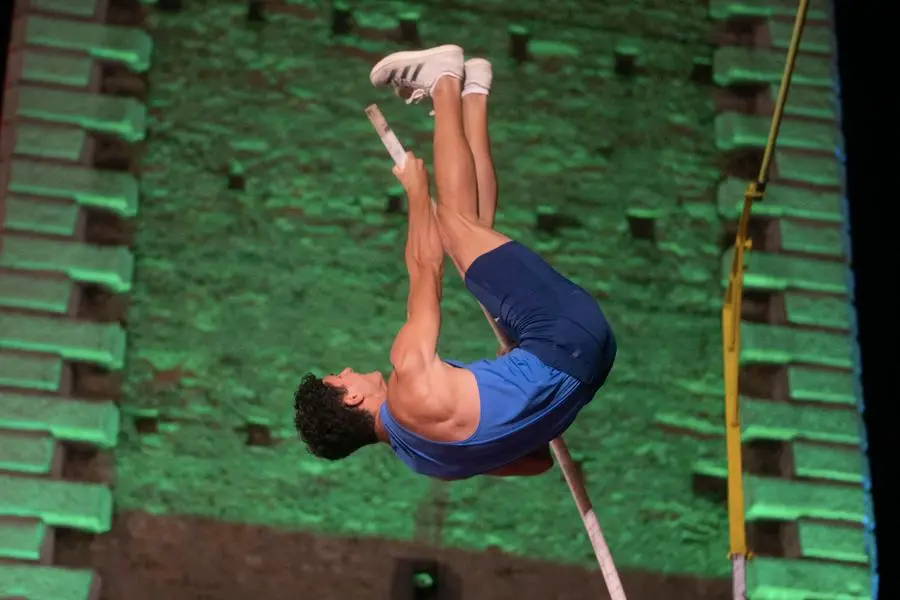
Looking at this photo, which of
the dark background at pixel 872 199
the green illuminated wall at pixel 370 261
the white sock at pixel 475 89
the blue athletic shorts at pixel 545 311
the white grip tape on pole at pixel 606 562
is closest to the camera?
the blue athletic shorts at pixel 545 311

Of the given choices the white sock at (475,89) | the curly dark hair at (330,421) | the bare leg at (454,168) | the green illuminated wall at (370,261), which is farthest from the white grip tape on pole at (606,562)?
the white sock at (475,89)

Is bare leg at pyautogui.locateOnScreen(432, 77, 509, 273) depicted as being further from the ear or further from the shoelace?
the ear

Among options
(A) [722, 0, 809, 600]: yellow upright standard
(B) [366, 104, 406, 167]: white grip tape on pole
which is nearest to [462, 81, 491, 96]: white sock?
(B) [366, 104, 406, 167]: white grip tape on pole

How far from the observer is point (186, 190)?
4.62 m

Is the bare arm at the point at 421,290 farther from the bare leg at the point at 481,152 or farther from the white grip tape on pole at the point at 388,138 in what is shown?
the bare leg at the point at 481,152

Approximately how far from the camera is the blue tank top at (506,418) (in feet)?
9.79

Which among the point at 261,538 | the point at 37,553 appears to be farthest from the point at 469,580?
the point at 37,553

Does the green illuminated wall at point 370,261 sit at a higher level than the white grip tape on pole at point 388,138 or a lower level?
lower

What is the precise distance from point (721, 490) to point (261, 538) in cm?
158

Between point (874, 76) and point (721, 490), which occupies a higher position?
point (874, 76)

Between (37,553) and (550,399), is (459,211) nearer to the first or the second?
(550,399)

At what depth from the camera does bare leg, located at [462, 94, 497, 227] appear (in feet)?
11.0

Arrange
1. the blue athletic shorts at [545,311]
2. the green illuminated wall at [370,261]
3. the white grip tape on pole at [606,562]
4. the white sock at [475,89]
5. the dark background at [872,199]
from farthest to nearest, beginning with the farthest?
1. the dark background at [872,199]
2. the green illuminated wall at [370,261]
3. the white sock at [475,89]
4. the white grip tape on pole at [606,562]
5. the blue athletic shorts at [545,311]

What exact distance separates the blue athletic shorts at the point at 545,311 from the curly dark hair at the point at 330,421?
447mm
